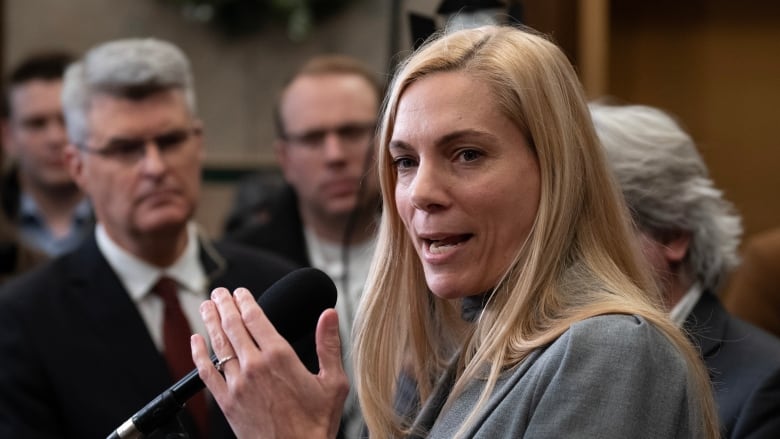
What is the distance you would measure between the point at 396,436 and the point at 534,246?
437mm

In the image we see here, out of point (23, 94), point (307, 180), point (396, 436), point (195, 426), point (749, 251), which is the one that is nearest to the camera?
point (396, 436)

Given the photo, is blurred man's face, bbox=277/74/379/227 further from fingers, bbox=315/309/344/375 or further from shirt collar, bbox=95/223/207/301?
fingers, bbox=315/309/344/375

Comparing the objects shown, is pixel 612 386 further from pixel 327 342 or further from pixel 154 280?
pixel 154 280

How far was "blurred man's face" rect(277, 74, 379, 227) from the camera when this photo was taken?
4.05 metres

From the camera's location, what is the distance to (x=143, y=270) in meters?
3.15

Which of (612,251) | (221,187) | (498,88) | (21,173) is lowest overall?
(221,187)

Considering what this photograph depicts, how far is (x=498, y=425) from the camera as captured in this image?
5.56ft

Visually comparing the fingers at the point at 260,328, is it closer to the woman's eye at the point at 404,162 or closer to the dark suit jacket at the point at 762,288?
the woman's eye at the point at 404,162

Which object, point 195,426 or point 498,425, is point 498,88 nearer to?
point 498,425

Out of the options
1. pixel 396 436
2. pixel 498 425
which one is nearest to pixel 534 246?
pixel 498 425

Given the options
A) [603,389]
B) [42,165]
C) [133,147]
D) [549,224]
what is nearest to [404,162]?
[549,224]

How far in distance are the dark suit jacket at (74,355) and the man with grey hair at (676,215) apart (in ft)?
3.29

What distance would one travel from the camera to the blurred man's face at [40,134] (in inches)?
191

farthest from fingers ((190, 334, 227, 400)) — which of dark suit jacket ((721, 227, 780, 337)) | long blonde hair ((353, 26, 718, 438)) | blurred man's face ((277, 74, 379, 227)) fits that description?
blurred man's face ((277, 74, 379, 227))
